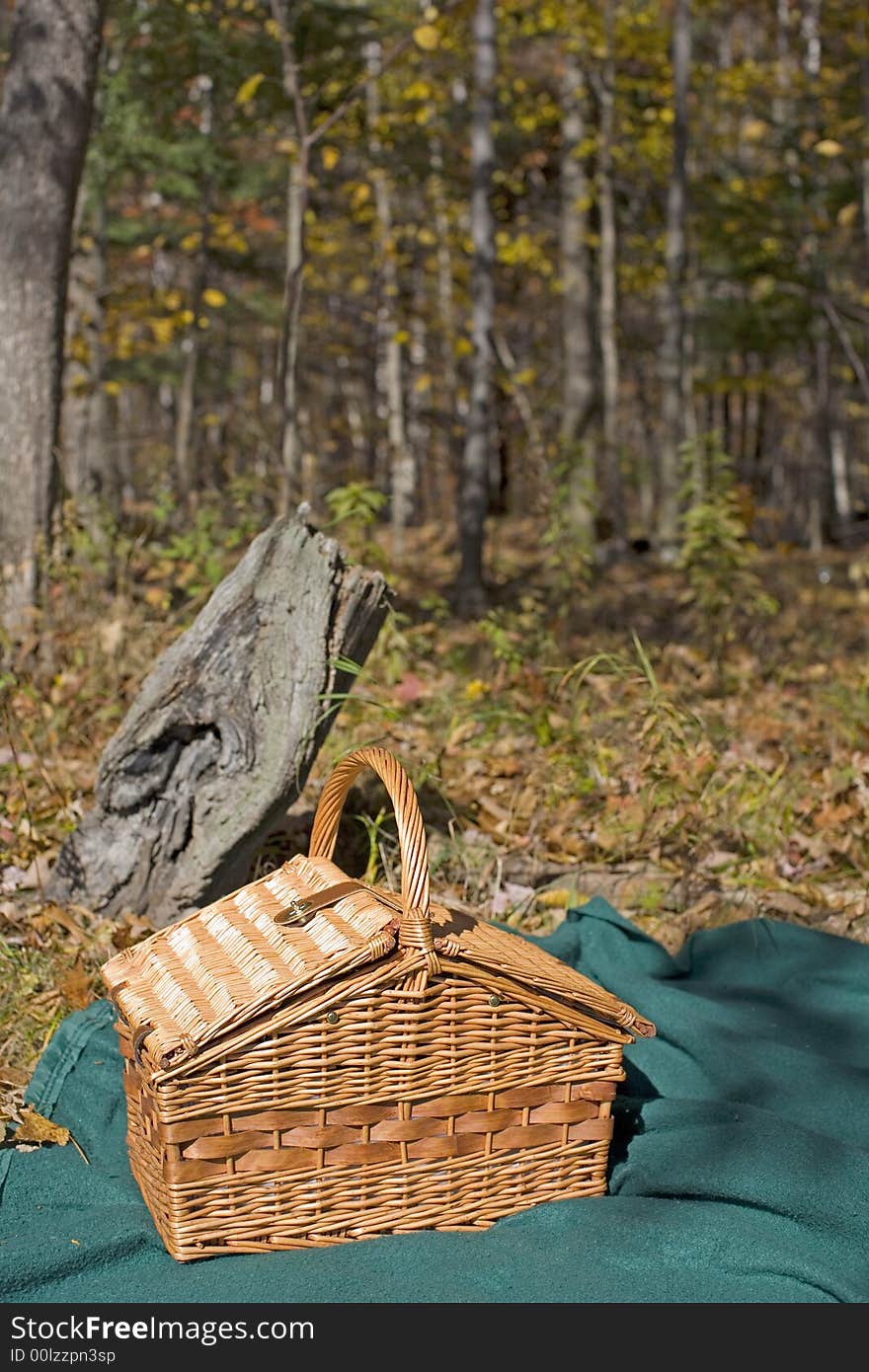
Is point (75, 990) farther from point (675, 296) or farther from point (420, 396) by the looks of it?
point (420, 396)

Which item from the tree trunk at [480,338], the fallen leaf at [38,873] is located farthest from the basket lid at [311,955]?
the tree trunk at [480,338]

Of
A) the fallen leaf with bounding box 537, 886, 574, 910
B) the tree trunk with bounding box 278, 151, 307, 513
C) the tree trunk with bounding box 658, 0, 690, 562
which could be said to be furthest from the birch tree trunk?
the tree trunk with bounding box 658, 0, 690, 562

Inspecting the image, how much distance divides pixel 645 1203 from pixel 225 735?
178 centimetres

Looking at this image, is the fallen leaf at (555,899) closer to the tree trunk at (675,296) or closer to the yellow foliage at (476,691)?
the yellow foliage at (476,691)

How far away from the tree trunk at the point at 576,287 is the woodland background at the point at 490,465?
0.13 feet

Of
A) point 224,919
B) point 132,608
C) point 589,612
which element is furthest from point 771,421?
point 224,919

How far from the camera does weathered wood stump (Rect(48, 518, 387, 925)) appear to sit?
3.62 metres

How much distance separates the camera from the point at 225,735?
367 cm

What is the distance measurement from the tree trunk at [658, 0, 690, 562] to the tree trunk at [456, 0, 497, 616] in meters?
3.08

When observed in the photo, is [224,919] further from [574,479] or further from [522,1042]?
[574,479]

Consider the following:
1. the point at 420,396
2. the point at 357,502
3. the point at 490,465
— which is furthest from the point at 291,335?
the point at 420,396

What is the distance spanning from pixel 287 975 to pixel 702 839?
2.18 meters
